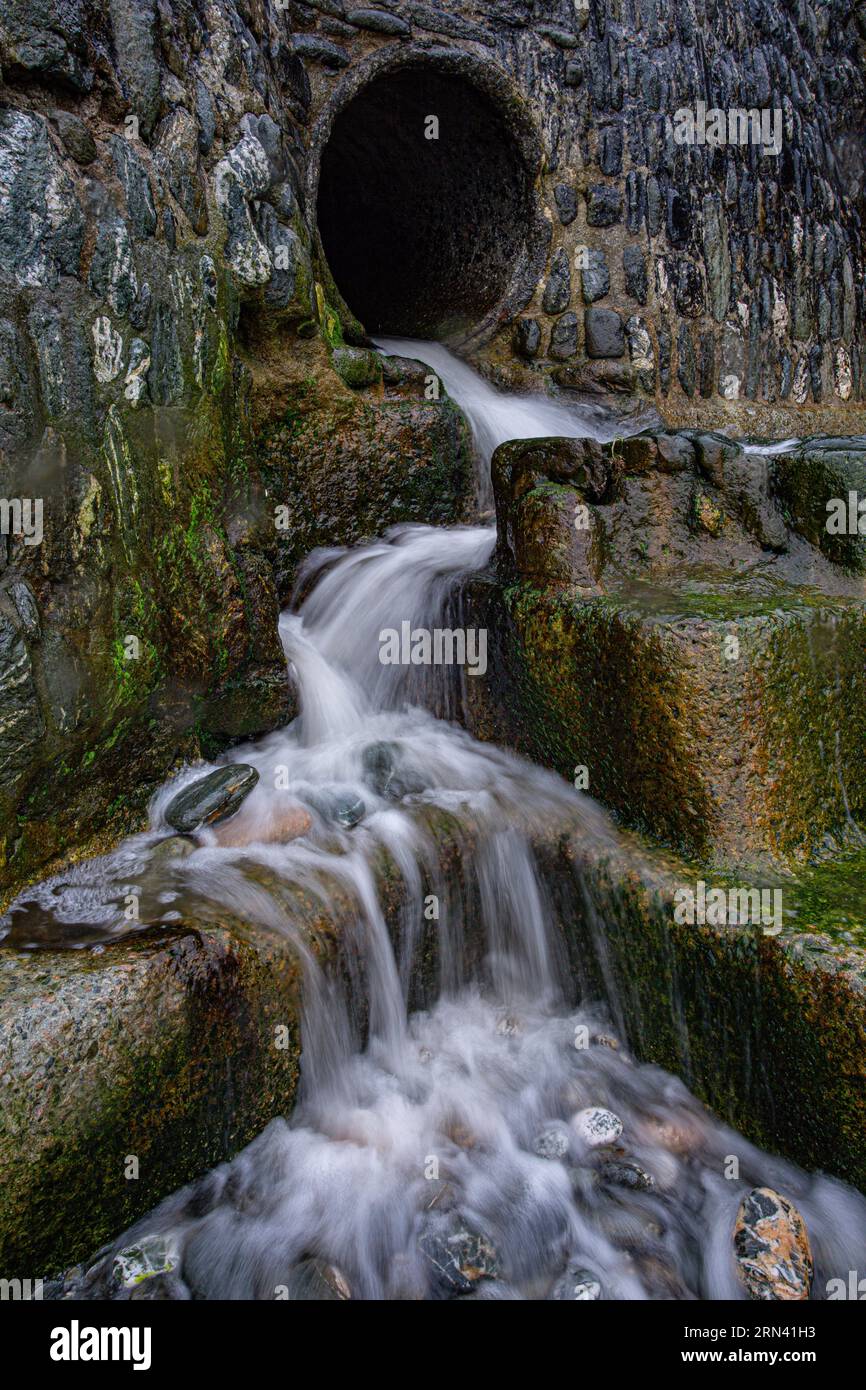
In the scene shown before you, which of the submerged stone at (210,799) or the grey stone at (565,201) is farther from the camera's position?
the grey stone at (565,201)

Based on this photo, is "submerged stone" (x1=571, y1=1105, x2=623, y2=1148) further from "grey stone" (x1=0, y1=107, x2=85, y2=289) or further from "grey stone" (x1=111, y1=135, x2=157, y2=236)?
"grey stone" (x1=111, y1=135, x2=157, y2=236)

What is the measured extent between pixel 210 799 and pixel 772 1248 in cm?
197

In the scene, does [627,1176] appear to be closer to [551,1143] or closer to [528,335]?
[551,1143]

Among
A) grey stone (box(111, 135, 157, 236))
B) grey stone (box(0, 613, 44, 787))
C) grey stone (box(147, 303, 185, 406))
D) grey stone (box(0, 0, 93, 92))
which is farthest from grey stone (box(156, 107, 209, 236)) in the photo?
grey stone (box(0, 613, 44, 787))

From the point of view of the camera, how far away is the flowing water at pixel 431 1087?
2.21 metres

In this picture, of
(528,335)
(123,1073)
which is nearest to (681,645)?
(123,1073)

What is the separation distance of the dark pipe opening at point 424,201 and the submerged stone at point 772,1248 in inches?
225

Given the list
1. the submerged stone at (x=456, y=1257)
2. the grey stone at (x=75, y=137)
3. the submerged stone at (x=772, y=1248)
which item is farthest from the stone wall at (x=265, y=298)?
the submerged stone at (x=772, y=1248)

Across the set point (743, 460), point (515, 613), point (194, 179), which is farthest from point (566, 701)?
point (194, 179)

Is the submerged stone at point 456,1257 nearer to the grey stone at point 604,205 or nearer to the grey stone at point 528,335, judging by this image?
the grey stone at point 528,335

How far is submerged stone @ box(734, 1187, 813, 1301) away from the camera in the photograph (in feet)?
6.98

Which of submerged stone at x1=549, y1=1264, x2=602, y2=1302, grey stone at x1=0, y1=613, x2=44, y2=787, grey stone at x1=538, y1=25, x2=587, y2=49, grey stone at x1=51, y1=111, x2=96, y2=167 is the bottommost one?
submerged stone at x1=549, y1=1264, x2=602, y2=1302

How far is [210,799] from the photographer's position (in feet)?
9.53

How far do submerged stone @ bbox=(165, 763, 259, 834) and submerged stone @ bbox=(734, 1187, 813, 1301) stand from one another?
72.3 inches
